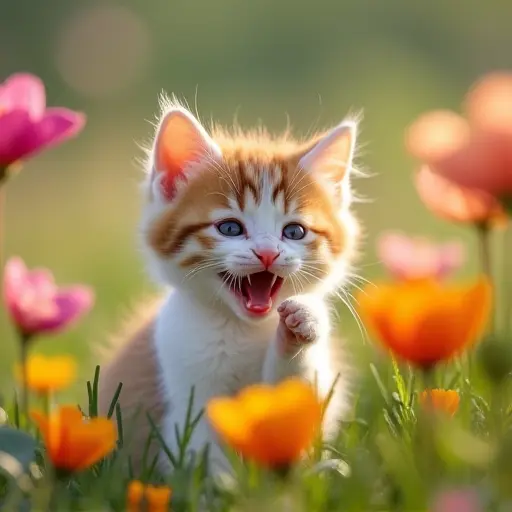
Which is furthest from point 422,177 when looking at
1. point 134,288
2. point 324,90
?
point 324,90

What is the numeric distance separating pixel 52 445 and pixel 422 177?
622 millimetres

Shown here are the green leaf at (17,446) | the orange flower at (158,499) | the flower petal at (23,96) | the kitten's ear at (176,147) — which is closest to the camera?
the orange flower at (158,499)

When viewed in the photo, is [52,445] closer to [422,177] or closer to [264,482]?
[264,482]

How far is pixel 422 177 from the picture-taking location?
142cm

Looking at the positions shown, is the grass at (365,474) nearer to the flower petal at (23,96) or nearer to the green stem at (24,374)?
the green stem at (24,374)

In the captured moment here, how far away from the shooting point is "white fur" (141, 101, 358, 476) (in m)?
1.68

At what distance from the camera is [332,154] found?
1.88 metres

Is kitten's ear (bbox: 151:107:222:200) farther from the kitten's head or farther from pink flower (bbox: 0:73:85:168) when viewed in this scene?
pink flower (bbox: 0:73:85:168)

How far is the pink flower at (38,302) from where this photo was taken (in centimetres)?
156

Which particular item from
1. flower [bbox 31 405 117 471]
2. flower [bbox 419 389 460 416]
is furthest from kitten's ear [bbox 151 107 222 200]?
flower [bbox 31 405 117 471]

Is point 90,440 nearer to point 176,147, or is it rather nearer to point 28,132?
point 28,132

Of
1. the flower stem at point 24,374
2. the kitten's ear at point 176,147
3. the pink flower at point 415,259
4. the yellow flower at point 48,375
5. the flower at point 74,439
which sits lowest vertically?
the yellow flower at point 48,375

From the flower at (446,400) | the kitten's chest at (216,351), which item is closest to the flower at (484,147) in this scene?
the flower at (446,400)

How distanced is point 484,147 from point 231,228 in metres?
0.81
